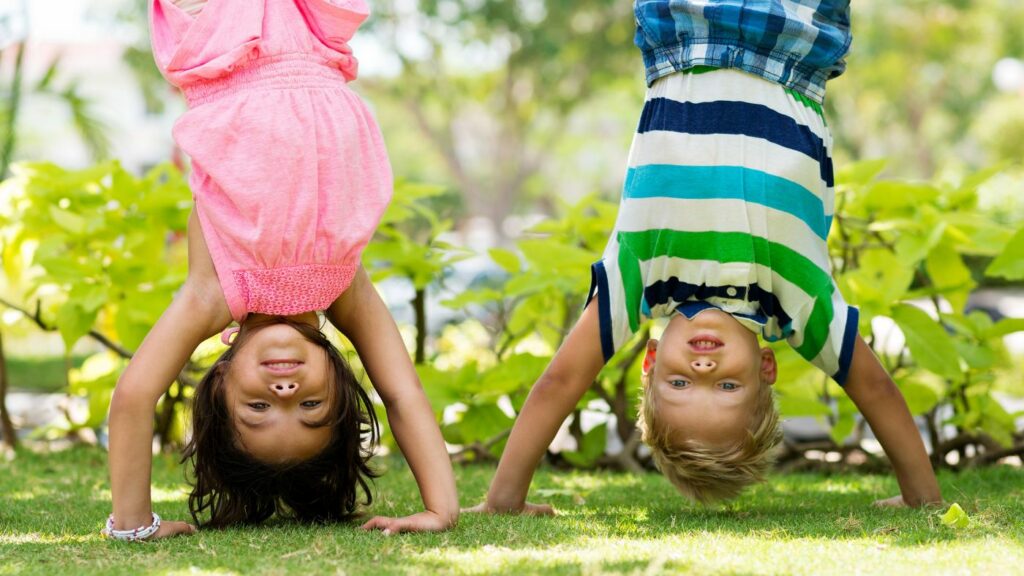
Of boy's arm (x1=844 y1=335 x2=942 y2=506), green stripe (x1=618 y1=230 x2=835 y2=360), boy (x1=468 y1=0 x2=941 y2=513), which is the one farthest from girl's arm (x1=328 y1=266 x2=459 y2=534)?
boy's arm (x1=844 y1=335 x2=942 y2=506)

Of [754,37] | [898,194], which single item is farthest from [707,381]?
[898,194]

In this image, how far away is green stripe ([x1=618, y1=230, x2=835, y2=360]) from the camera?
9.00ft

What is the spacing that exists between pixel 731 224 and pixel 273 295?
114cm

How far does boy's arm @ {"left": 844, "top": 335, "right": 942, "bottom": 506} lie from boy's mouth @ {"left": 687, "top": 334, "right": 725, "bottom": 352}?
1.52ft

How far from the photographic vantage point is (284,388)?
101 inches

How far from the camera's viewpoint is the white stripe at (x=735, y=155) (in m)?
2.79

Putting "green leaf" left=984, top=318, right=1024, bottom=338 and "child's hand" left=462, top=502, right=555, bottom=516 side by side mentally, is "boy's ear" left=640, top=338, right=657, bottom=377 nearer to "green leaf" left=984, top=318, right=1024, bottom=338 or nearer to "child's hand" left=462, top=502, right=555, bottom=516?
"child's hand" left=462, top=502, right=555, bottom=516

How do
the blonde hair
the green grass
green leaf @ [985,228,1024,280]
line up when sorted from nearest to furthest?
the green grass, the blonde hair, green leaf @ [985,228,1024,280]

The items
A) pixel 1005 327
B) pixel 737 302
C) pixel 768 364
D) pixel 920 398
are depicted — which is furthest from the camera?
pixel 920 398

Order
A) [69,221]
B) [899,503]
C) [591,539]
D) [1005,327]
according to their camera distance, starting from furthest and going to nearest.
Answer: [69,221], [1005,327], [899,503], [591,539]

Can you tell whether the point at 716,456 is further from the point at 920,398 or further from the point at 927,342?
the point at 920,398

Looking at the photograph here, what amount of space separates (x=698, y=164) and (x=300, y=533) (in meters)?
1.33

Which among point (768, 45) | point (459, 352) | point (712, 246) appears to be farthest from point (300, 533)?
point (459, 352)

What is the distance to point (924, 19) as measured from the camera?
81.8 ft
